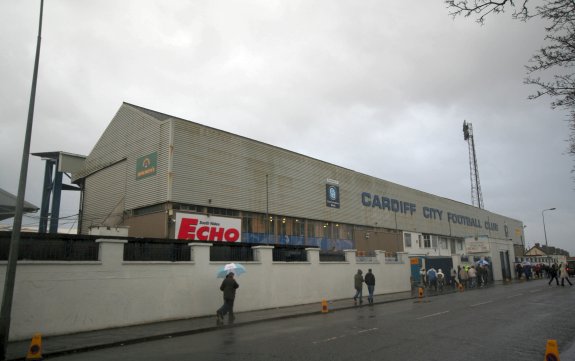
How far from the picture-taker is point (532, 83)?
895 centimetres

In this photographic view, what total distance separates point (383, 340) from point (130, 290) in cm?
936

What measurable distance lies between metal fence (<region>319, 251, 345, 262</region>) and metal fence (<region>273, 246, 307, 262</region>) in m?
1.42

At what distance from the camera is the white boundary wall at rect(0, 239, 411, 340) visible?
13.5m

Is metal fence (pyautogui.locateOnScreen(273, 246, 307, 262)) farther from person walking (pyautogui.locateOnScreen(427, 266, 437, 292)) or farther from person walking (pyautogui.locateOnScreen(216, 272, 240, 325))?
person walking (pyautogui.locateOnScreen(427, 266, 437, 292))

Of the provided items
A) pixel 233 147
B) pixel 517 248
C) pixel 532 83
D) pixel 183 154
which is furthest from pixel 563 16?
pixel 517 248

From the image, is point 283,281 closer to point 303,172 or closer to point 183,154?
point 183,154

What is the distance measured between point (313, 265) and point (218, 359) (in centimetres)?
1535

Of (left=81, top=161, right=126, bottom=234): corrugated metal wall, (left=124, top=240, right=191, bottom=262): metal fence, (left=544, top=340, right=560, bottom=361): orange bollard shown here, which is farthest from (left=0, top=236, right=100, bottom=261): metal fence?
(left=81, top=161, right=126, bottom=234): corrugated metal wall

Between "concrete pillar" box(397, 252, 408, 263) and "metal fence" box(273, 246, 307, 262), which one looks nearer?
"metal fence" box(273, 246, 307, 262)

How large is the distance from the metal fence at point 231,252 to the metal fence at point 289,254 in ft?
5.46

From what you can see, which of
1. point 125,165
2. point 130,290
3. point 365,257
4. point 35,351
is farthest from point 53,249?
point 365,257

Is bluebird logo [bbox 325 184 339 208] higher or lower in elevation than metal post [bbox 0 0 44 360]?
higher

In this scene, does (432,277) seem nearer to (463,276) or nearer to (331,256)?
(463,276)

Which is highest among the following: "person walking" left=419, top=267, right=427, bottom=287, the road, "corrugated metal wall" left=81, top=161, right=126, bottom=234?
"corrugated metal wall" left=81, top=161, right=126, bottom=234
